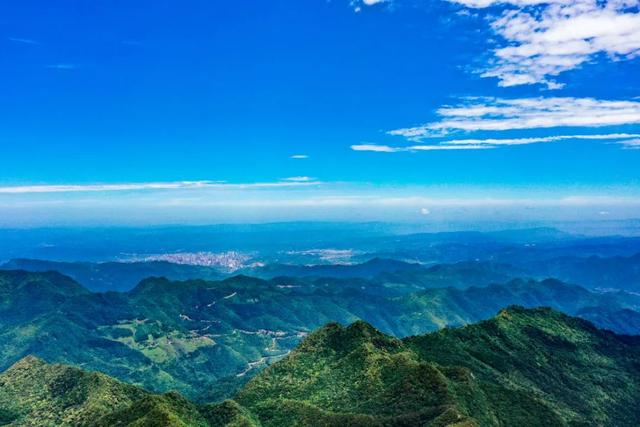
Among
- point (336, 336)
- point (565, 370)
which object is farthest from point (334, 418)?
point (565, 370)

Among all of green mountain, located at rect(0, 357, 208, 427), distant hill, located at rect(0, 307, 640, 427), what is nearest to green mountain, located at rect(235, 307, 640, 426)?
distant hill, located at rect(0, 307, 640, 427)

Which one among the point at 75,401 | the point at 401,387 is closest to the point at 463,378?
the point at 401,387

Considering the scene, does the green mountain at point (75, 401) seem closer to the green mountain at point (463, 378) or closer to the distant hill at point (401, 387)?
the distant hill at point (401, 387)

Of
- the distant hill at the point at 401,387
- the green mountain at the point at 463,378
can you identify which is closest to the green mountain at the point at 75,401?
the distant hill at the point at 401,387

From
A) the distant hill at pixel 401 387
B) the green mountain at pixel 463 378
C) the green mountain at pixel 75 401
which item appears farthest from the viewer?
the green mountain at pixel 463 378

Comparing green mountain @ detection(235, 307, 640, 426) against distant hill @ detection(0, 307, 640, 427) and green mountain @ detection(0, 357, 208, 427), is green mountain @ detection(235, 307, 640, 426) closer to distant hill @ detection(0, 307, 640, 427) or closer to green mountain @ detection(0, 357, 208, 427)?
distant hill @ detection(0, 307, 640, 427)

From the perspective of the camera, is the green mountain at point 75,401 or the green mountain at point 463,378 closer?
the green mountain at point 75,401

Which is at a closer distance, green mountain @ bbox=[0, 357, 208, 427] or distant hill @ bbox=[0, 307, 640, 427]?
green mountain @ bbox=[0, 357, 208, 427]

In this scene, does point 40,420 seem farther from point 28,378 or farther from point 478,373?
point 478,373

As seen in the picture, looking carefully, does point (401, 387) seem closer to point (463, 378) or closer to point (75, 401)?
point (463, 378)
